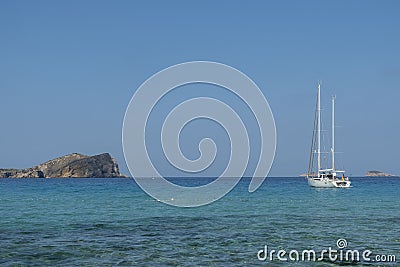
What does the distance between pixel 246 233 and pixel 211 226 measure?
12.6ft

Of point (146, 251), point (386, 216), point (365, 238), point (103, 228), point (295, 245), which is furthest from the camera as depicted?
point (386, 216)

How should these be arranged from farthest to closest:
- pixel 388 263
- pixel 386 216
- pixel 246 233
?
pixel 386 216 < pixel 246 233 < pixel 388 263

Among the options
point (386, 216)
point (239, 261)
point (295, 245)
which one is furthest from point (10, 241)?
point (386, 216)

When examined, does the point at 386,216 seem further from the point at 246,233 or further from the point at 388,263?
the point at 388,263

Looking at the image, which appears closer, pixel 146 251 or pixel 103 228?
pixel 146 251

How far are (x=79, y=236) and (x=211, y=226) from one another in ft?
25.1

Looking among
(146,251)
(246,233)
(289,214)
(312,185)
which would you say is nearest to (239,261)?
(146,251)

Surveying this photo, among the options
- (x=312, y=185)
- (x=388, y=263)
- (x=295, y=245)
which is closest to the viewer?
(x=388, y=263)

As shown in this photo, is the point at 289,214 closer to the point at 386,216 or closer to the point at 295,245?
the point at 386,216

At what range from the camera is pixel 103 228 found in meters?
28.1

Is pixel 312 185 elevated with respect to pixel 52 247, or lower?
elevated

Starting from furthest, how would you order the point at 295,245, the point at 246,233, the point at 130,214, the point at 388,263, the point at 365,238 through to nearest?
the point at 130,214, the point at 246,233, the point at 365,238, the point at 295,245, the point at 388,263

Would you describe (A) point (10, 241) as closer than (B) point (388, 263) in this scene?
No

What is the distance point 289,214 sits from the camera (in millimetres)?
36312
